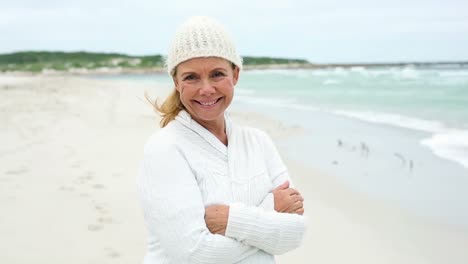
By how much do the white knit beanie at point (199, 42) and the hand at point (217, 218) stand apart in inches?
22.9

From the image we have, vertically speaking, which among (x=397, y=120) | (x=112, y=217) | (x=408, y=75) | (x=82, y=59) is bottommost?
(x=82, y=59)

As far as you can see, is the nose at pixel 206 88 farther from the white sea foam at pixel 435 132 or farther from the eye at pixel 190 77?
the white sea foam at pixel 435 132

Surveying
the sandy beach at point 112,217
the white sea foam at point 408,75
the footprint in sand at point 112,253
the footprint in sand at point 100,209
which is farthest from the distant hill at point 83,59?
the footprint in sand at point 112,253

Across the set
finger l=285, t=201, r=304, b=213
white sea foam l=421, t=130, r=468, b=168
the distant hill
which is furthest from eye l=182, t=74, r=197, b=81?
the distant hill

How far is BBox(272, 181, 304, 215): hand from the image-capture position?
1992mm

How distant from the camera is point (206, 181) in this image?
1.85 m

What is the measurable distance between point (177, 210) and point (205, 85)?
0.51 metres

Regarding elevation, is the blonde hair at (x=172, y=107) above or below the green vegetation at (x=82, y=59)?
above

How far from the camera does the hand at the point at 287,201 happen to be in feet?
6.54

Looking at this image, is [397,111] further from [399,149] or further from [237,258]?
[237,258]

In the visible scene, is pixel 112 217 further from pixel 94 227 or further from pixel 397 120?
pixel 397 120

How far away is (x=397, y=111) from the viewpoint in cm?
1595

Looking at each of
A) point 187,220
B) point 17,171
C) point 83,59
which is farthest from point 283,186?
point 83,59

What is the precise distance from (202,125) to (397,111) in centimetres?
1499
